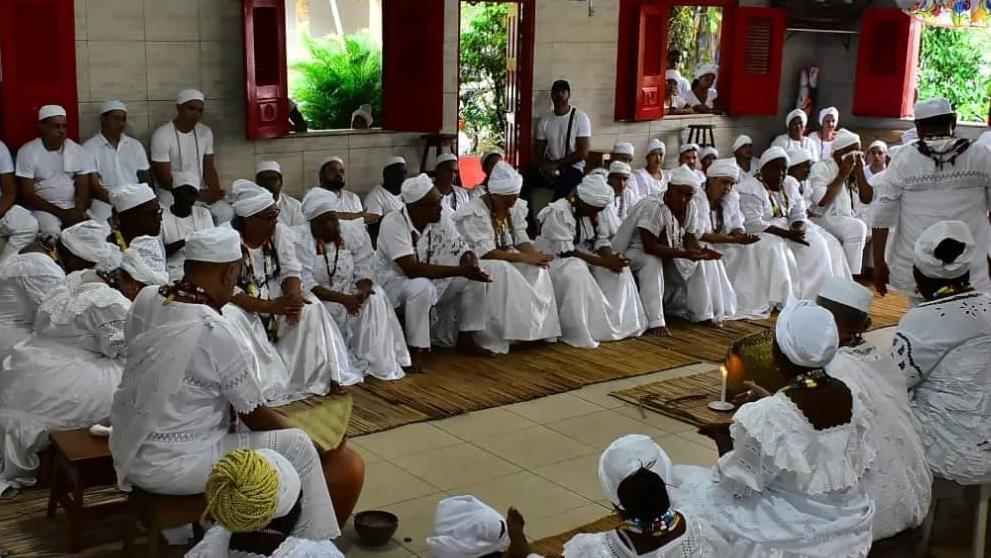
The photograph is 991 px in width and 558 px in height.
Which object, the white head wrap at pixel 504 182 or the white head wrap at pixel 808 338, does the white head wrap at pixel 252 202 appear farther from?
the white head wrap at pixel 808 338

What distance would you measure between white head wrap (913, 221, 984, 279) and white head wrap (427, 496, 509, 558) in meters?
1.99

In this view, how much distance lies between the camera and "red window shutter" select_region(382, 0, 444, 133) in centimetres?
971

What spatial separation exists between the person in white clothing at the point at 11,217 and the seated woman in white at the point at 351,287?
2.04 m

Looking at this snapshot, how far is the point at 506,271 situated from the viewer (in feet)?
23.9

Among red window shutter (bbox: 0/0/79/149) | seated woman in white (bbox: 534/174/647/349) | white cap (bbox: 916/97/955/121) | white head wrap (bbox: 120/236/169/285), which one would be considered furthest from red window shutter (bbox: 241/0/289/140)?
white cap (bbox: 916/97/955/121)

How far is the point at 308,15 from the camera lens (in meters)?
12.5

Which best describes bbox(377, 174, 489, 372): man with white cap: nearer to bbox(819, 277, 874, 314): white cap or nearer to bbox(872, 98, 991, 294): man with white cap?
bbox(872, 98, 991, 294): man with white cap

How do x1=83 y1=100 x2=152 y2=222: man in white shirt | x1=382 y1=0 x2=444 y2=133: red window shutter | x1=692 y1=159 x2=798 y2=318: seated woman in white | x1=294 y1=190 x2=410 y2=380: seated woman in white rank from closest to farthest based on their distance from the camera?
x1=294 y1=190 x2=410 y2=380: seated woman in white, x1=83 y1=100 x2=152 y2=222: man in white shirt, x1=692 y1=159 x2=798 y2=318: seated woman in white, x1=382 y1=0 x2=444 y2=133: red window shutter

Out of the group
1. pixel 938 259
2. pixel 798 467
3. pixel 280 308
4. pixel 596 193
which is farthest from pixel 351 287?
pixel 798 467

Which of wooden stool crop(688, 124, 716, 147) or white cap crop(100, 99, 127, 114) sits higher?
white cap crop(100, 99, 127, 114)

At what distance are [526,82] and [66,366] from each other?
6.82 m

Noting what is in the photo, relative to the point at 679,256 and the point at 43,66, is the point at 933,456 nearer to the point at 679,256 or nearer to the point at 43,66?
the point at 679,256

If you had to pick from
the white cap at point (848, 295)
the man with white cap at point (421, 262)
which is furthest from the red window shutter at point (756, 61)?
the white cap at point (848, 295)

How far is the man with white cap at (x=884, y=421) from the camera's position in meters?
3.87
